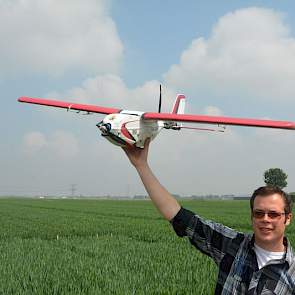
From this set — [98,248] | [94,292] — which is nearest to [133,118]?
[94,292]

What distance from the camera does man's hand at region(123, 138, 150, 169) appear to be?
3.27 metres

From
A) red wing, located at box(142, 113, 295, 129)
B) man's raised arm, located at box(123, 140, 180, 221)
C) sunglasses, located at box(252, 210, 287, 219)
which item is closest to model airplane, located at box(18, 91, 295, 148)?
red wing, located at box(142, 113, 295, 129)

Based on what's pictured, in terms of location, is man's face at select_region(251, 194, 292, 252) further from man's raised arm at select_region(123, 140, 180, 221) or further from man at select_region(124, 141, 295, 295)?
man's raised arm at select_region(123, 140, 180, 221)

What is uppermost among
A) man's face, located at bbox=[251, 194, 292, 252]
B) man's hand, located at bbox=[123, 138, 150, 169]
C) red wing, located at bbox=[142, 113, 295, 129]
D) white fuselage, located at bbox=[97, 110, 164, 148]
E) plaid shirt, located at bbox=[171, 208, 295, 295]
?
red wing, located at bbox=[142, 113, 295, 129]

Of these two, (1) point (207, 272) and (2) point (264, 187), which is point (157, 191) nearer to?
(2) point (264, 187)

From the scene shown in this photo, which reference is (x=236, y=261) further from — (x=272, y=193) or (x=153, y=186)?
(x=153, y=186)

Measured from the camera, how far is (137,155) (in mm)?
3346

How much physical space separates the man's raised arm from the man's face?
684 mm

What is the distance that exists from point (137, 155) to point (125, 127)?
0.48 metres

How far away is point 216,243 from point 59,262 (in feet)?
24.7

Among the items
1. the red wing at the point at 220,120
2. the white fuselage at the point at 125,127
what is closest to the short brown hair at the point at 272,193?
the red wing at the point at 220,120

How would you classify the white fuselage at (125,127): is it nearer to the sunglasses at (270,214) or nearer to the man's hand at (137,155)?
the man's hand at (137,155)

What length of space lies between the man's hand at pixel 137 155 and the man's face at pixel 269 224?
88cm

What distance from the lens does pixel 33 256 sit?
1126cm
